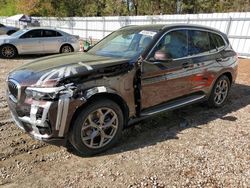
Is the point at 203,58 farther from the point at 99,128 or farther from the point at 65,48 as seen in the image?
the point at 65,48

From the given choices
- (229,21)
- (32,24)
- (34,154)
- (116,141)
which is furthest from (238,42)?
(32,24)

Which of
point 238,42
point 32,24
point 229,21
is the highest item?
point 229,21

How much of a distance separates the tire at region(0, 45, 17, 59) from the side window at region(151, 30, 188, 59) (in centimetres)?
997

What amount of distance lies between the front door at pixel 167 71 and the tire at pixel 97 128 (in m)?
0.58

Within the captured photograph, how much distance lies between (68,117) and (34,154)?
0.91 metres

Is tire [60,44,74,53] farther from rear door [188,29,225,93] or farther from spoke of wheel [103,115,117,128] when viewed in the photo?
spoke of wheel [103,115,117,128]

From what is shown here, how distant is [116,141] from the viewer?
4.15m

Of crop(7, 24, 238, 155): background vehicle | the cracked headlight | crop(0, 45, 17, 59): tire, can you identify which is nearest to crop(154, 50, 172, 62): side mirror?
crop(7, 24, 238, 155): background vehicle

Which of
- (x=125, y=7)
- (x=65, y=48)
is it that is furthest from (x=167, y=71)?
(x=125, y=7)

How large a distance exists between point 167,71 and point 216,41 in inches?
73.8

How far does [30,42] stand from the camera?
12953 mm

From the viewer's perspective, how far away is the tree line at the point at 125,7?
95.1ft

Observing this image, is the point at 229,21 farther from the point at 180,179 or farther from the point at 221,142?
the point at 180,179

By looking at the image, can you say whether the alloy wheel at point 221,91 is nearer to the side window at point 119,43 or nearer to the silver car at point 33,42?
the side window at point 119,43
